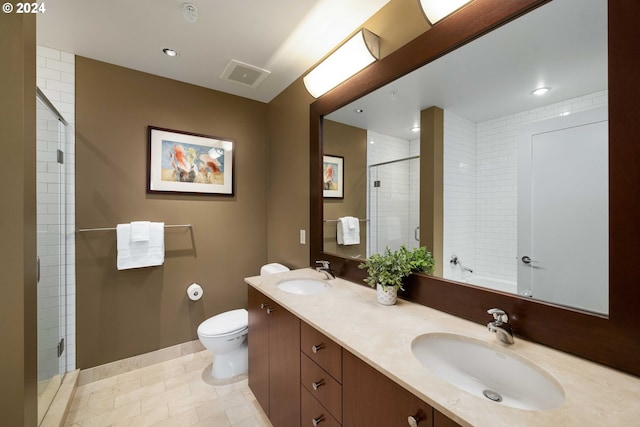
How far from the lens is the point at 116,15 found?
1480 mm

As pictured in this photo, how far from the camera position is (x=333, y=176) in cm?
188

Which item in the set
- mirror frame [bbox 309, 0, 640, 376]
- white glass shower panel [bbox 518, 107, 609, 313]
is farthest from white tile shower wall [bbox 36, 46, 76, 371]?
white glass shower panel [bbox 518, 107, 609, 313]

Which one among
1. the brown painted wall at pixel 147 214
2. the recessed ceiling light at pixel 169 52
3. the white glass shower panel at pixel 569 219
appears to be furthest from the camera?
the brown painted wall at pixel 147 214

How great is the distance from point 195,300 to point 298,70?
7.28ft

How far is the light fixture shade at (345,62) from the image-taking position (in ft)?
4.66

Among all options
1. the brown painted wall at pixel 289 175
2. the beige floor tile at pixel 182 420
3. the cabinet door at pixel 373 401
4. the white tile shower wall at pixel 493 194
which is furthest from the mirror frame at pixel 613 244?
the beige floor tile at pixel 182 420

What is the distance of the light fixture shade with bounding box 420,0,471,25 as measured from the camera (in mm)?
1054

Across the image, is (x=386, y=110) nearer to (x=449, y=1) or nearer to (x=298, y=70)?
(x=449, y=1)

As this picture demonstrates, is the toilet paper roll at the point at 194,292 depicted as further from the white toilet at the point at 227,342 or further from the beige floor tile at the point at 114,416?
the beige floor tile at the point at 114,416

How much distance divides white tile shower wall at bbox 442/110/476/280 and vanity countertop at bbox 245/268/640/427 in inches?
10.9

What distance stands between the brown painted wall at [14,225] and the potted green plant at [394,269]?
1.46 meters

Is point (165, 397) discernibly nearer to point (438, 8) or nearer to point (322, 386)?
point (322, 386)

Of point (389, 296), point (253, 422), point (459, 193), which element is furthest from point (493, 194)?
point (253, 422)

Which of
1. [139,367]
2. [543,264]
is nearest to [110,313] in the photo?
[139,367]
